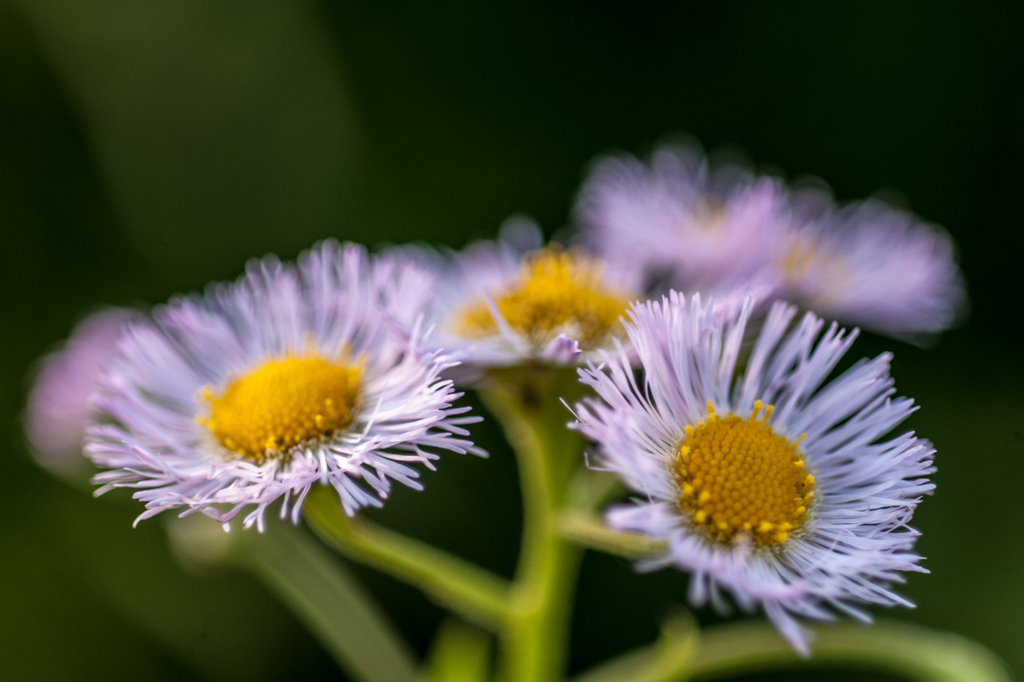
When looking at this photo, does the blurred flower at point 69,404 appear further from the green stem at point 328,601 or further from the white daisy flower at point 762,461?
the white daisy flower at point 762,461

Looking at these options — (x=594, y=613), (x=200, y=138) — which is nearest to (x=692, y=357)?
(x=594, y=613)

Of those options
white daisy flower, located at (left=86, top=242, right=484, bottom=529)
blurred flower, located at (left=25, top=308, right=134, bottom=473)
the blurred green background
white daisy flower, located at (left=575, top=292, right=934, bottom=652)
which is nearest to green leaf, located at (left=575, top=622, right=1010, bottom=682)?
white daisy flower, located at (left=575, top=292, right=934, bottom=652)

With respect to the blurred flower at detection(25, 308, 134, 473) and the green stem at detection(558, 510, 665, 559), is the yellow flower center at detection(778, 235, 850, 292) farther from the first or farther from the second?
the blurred flower at detection(25, 308, 134, 473)

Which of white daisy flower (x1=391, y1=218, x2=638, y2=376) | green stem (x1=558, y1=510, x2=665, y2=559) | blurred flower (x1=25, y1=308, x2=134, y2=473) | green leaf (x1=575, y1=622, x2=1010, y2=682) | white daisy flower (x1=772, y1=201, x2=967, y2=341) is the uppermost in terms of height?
white daisy flower (x1=391, y1=218, x2=638, y2=376)

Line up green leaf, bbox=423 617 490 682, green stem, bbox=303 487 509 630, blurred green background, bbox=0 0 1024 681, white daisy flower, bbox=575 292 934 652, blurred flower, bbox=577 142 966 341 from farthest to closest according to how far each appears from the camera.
Result: blurred green background, bbox=0 0 1024 681, blurred flower, bbox=577 142 966 341, green leaf, bbox=423 617 490 682, green stem, bbox=303 487 509 630, white daisy flower, bbox=575 292 934 652

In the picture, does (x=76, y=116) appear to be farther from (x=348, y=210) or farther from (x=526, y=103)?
(x=526, y=103)
